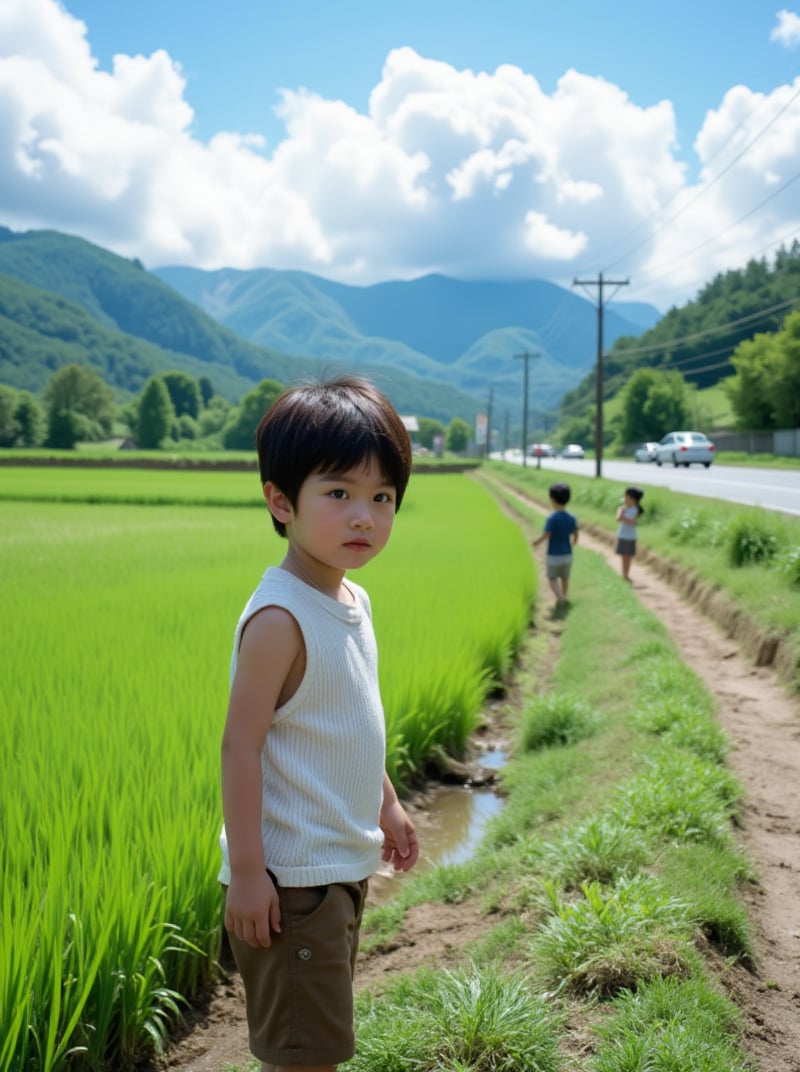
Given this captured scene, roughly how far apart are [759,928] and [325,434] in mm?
2351

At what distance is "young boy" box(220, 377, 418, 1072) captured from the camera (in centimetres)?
154

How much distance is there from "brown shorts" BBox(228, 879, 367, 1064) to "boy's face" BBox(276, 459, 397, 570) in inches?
22.2

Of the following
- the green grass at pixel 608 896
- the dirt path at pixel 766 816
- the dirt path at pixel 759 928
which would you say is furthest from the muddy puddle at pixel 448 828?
the dirt path at pixel 766 816

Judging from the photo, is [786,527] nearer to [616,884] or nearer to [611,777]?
[611,777]

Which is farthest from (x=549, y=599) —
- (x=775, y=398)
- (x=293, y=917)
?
(x=775, y=398)

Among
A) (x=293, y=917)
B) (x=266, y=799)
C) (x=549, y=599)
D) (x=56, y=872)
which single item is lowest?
(x=549, y=599)

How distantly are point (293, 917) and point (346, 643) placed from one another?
46cm

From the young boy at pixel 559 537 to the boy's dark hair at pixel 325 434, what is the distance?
24.8 feet

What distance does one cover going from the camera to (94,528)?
14.8 meters

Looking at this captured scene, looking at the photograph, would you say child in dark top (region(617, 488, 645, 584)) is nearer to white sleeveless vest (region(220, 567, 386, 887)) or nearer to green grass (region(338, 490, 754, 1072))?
green grass (region(338, 490, 754, 1072))

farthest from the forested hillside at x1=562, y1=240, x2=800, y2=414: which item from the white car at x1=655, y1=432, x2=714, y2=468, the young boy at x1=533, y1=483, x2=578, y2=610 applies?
the young boy at x1=533, y1=483, x2=578, y2=610

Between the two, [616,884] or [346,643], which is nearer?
[346,643]

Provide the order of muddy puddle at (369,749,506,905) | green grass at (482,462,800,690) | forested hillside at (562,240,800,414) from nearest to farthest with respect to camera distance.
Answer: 1. muddy puddle at (369,749,506,905)
2. green grass at (482,462,800,690)
3. forested hillside at (562,240,800,414)

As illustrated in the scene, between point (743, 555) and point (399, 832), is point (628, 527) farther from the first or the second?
point (399, 832)
